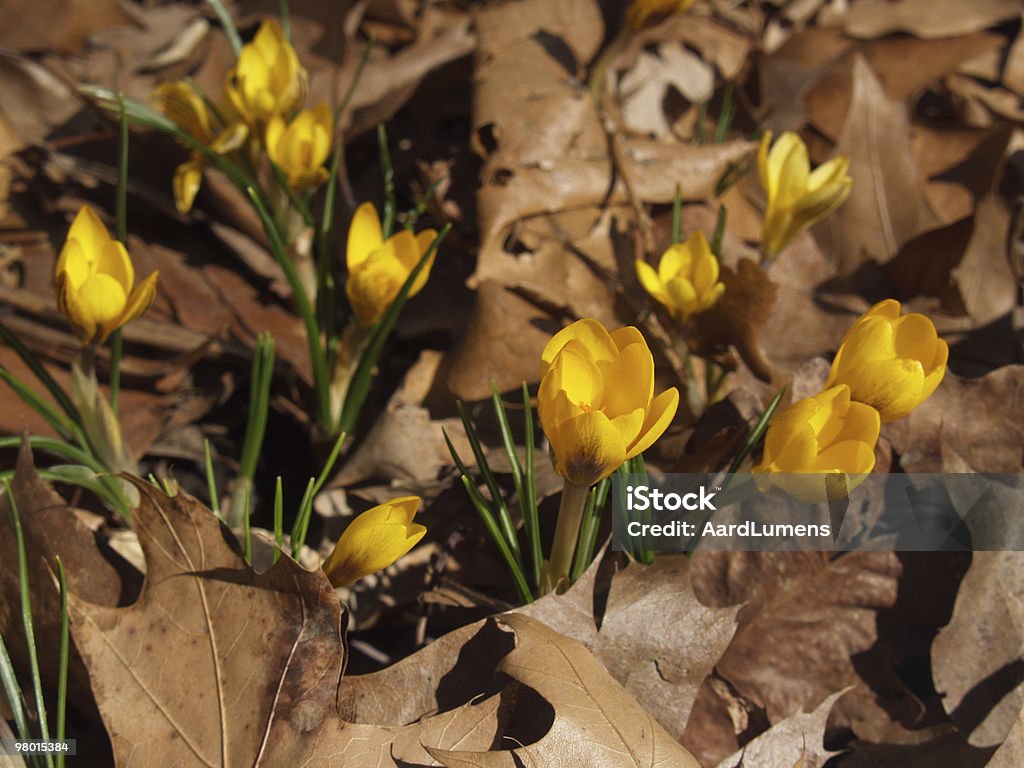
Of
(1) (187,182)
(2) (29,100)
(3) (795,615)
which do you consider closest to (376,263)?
(1) (187,182)

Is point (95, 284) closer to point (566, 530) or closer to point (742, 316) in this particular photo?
point (566, 530)

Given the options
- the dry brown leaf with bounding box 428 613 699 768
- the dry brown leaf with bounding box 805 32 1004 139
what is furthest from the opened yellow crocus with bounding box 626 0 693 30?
the dry brown leaf with bounding box 428 613 699 768

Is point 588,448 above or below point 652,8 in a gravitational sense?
below

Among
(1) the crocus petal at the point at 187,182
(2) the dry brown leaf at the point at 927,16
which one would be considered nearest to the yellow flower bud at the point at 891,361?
(1) the crocus petal at the point at 187,182

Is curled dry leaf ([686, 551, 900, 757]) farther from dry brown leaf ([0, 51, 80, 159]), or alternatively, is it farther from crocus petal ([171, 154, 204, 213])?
dry brown leaf ([0, 51, 80, 159])

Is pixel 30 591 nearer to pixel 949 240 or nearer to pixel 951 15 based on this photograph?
pixel 949 240
